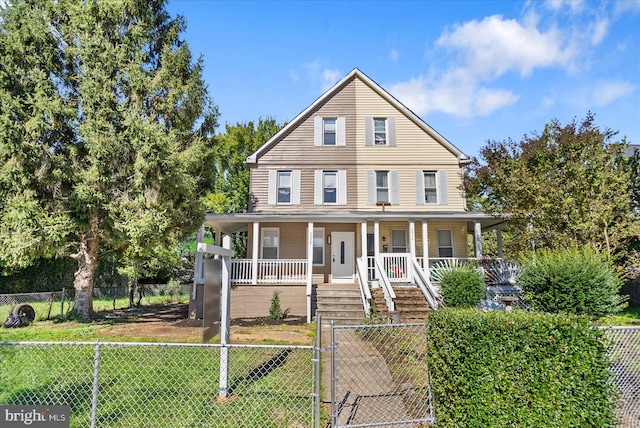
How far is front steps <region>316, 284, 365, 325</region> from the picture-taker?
37.6 ft

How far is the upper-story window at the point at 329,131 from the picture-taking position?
16625mm

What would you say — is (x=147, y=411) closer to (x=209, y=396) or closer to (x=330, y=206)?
(x=209, y=396)

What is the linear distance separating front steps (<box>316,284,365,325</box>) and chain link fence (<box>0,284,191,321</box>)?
9.43 m

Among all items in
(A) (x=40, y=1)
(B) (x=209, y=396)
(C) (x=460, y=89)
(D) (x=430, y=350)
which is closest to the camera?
(D) (x=430, y=350)

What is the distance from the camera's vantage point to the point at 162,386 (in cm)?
509

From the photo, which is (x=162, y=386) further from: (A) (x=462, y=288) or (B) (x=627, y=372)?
(A) (x=462, y=288)

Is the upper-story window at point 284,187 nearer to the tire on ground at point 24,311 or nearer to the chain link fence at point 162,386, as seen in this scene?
the chain link fence at point 162,386

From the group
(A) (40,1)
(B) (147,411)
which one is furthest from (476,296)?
(A) (40,1)

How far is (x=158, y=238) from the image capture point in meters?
11.9

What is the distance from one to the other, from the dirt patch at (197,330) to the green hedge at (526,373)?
5.37 meters

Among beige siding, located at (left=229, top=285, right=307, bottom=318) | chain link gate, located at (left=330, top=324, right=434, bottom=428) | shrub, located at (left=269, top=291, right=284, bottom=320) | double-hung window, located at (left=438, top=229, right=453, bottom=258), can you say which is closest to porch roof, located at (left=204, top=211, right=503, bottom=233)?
double-hung window, located at (left=438, top=229, right=453, bottom=258)

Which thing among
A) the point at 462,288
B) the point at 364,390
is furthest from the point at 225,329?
the point at 462,288

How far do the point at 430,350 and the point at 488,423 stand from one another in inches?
35.4

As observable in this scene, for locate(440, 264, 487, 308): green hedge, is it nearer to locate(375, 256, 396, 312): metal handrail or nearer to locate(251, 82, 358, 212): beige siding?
locate(375, 256, 396, 312): metal handrail
